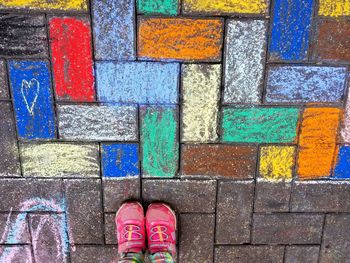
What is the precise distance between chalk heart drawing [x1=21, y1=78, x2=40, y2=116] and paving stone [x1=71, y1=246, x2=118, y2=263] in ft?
2.62

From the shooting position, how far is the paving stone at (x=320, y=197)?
74.8 inches

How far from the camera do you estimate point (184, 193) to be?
1912 mm

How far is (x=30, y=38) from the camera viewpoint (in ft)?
A: 5.40

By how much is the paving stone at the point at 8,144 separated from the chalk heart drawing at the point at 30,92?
3.5 inches

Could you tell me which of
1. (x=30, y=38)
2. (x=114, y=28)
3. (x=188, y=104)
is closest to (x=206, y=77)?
(x=188, y=104)

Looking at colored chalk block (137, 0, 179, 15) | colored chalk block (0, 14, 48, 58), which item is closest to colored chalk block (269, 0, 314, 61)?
colored chalk block (137, 0, 179, 15)

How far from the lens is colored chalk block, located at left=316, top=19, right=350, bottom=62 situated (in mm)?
1648

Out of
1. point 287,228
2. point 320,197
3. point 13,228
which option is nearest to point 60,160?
point 13,228

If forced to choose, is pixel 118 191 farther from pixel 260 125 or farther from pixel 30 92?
pixel 260 125

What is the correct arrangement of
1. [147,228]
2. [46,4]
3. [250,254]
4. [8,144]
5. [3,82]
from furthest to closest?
[250,254]
[147,228]
[8,144]
[3,82]
[46,4]

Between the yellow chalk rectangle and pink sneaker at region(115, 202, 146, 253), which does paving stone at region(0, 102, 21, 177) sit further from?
pink sneaker at region(115, 202, 146, 253)

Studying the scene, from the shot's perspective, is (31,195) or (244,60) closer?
(244,60)

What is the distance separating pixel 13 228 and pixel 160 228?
0.78m

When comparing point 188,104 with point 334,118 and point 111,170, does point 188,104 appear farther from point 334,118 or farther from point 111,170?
point 334,118
